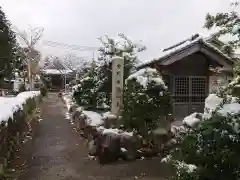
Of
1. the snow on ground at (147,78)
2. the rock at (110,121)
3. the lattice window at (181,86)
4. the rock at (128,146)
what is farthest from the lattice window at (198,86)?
the rock at (128,146)

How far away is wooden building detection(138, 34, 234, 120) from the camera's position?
47.3ft

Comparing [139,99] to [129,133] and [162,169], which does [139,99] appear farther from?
[162,169]

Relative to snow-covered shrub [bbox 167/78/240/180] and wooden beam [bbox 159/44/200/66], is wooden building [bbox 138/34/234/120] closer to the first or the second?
wooden beam [bbox 159/44/200/66]

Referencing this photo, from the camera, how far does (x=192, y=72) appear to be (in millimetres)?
15219

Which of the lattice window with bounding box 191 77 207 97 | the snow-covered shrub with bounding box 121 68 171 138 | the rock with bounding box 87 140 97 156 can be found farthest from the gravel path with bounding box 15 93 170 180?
the lattice window with bounding box 191 77 207 97

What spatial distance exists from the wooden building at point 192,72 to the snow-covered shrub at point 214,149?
10166 mm

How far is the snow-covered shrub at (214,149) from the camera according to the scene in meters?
3.86

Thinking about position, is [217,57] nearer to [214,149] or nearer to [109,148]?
[109,148]

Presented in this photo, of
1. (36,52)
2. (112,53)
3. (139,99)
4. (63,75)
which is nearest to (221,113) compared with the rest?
(139,99)

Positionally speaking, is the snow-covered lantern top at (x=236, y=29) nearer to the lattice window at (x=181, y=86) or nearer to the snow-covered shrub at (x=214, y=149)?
the snow-covered shrub at (x=214, y=149)

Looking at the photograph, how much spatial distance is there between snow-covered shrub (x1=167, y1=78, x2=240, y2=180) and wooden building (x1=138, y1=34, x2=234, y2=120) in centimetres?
1017

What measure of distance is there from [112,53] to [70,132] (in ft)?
14.7

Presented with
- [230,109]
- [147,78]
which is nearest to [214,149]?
[230,109]

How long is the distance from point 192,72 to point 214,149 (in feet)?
38.2
